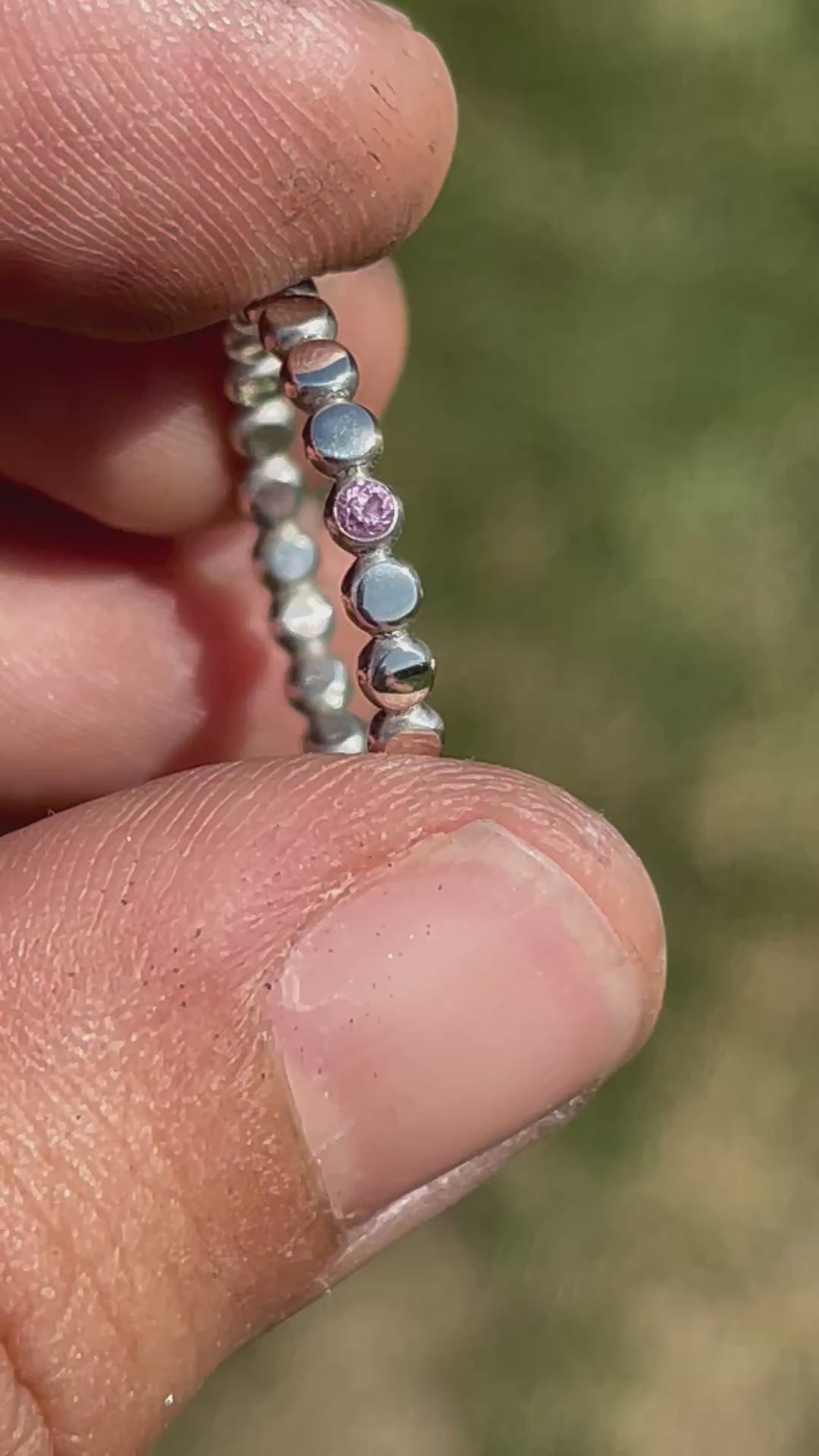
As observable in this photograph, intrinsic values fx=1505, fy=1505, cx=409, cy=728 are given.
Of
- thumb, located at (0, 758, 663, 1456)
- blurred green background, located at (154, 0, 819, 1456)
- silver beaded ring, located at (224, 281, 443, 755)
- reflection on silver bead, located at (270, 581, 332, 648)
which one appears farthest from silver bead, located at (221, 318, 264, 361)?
blurred green background, located at (154, 0, 819, 1456)

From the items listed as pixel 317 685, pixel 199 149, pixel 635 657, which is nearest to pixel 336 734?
pixel 317 685

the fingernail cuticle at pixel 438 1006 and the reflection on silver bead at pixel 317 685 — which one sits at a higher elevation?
the reflection on silver bead at pixel 317 685

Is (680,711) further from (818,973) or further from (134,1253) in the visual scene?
(134,1253)

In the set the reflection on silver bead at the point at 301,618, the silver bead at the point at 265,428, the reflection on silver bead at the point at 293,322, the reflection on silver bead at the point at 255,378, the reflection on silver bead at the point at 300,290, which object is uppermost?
the reflection on silver bead at the point at 300,290

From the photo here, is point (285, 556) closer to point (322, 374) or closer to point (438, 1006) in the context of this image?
point (322, 374)

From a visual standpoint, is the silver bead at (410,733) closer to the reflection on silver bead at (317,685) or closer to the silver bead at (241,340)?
the reflection on silver bead at (317,685)

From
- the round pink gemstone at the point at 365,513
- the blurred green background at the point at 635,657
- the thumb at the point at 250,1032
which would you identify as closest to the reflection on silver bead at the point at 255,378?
the round pink gemstone at the point at 365,513

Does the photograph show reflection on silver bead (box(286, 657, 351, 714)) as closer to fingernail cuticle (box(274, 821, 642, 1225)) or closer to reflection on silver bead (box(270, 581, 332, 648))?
reflection on silver bead (box(270, 581, 332, 648))

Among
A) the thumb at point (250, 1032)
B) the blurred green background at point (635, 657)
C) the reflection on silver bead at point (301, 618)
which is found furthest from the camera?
the blurred green background at point (635, 657)
